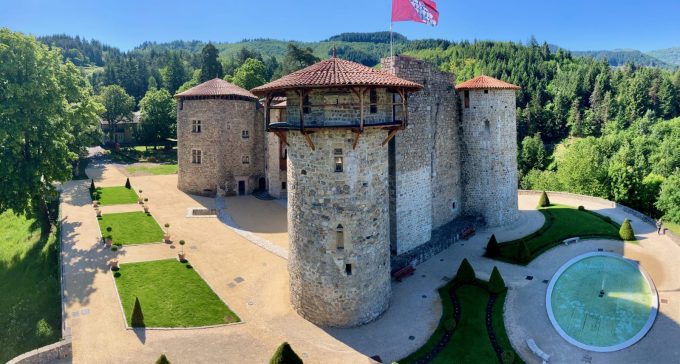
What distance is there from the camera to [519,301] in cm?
2500

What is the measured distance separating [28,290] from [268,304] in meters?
17.6

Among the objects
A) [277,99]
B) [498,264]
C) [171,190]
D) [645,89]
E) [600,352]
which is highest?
[645,89]

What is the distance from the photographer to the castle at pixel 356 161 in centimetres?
2108

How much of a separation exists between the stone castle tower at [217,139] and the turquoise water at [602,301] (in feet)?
113

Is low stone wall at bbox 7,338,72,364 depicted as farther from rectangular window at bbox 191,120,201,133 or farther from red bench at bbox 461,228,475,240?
rectangular window at bbox 191,120,201,133

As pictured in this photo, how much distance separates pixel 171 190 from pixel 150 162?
24.0 m

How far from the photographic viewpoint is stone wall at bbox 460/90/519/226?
3544cm

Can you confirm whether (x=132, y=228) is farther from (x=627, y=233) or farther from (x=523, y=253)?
(x=627, y=233)

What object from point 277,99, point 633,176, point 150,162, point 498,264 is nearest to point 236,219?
point 277,99

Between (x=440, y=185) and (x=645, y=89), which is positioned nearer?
(x=440, y=185)

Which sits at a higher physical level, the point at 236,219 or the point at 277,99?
the point at 277,99

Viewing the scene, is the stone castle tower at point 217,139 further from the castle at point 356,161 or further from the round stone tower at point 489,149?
the round stone tower at point 489,149

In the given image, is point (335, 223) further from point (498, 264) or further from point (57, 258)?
point (57, 258)

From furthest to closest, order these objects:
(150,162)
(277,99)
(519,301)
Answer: (150,162), (277,99), (519,301)
